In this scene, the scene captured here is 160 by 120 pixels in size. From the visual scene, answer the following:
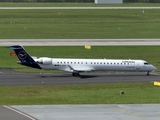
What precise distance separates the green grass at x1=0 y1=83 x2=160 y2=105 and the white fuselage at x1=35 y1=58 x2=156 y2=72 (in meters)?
9.83

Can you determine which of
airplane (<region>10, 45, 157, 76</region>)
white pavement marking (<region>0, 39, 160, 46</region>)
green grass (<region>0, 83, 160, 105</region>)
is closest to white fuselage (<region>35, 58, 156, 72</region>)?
airplane (<region>10, 45, 157, 76</region>)

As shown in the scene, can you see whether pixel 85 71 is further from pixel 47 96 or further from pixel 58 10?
pixel 58 10

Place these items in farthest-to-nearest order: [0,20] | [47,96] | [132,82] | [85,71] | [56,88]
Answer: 1. [0,20]
2. [85,71]
3. [132,82]
4. [56,88]
5. [47,96]

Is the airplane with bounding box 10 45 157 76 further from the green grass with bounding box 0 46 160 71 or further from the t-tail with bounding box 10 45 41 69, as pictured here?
the green grass with bounding box 0 46 160 71

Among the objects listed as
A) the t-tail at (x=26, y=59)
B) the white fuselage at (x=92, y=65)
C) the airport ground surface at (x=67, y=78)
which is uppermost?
the t-tail at (x=26, y=59)

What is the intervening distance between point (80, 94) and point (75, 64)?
18.0m

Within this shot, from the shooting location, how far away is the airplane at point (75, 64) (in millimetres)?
57094

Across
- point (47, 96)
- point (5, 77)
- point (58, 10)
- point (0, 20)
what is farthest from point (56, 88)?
point (58, 10)

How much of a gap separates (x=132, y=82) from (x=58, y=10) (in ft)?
324

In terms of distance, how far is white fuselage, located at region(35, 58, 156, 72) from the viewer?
5769cm

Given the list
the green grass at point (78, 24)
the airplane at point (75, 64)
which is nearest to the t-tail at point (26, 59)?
the airplane at point (75, 64)

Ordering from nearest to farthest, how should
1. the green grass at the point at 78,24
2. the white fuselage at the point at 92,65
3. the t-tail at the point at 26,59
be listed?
the t-tail at the point at 26,59
the white fuselage at the point at 92,65
the green grass at the point at 78,24

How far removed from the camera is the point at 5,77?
179 ft

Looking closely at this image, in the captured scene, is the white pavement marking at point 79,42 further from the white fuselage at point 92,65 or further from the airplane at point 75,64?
the white fuselage at point 92,65
